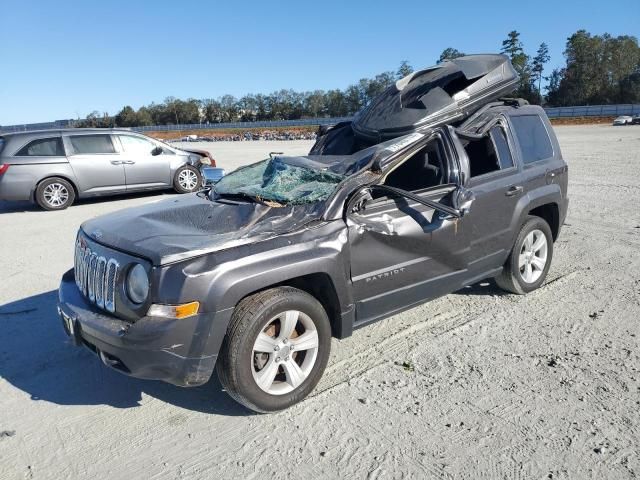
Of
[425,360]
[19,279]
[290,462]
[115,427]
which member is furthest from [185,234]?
[19,279]

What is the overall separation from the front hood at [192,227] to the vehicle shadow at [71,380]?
1.05 meters

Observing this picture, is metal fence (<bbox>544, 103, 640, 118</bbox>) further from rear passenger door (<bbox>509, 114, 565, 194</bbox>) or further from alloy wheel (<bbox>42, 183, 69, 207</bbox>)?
rear passenger door (<bbox>509, 114, 565, 194</bbox>)

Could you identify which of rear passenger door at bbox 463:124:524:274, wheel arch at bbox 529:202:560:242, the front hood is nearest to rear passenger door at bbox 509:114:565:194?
rear passenger door at bbox 463:124:524:274

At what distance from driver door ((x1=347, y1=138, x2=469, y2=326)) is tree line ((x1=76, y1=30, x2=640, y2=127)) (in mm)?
68551

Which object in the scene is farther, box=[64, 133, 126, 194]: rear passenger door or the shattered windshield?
box=[64, 133, 126, 194]: rear passenger door

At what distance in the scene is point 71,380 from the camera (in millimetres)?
3826

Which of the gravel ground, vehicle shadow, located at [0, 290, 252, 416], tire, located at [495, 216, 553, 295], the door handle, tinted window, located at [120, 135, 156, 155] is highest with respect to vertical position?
tinted window, located at [120, 135, 156, 155]

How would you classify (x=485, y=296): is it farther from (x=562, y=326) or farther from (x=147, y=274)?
(x=147, y=274)

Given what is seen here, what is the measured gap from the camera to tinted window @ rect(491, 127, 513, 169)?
483 centimetres

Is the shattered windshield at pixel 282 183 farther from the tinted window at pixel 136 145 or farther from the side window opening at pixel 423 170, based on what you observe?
the tinted window at pixel 136 145

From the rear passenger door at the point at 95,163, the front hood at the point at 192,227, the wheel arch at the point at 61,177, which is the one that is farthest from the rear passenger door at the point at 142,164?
the front hood at the point at 192,227

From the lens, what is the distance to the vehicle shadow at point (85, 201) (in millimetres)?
11438

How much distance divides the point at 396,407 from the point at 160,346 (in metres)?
1.50

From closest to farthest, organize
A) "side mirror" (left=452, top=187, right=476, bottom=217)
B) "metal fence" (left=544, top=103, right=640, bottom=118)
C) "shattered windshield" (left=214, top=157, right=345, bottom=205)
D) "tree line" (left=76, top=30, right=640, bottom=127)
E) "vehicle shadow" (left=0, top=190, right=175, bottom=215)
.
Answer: "shattered windshield" (left=214, top=157, right=345, bottom=205), "side mirror" (left=452, top=187, right=476, bottom=217), "vehicle shadow" (left=0, top=190, right=175, bottom=215), "metal fence" (left=544, top=103, right=640, bottom=118), "tree line" (left=76, top=30, right=640, bottom=127)
